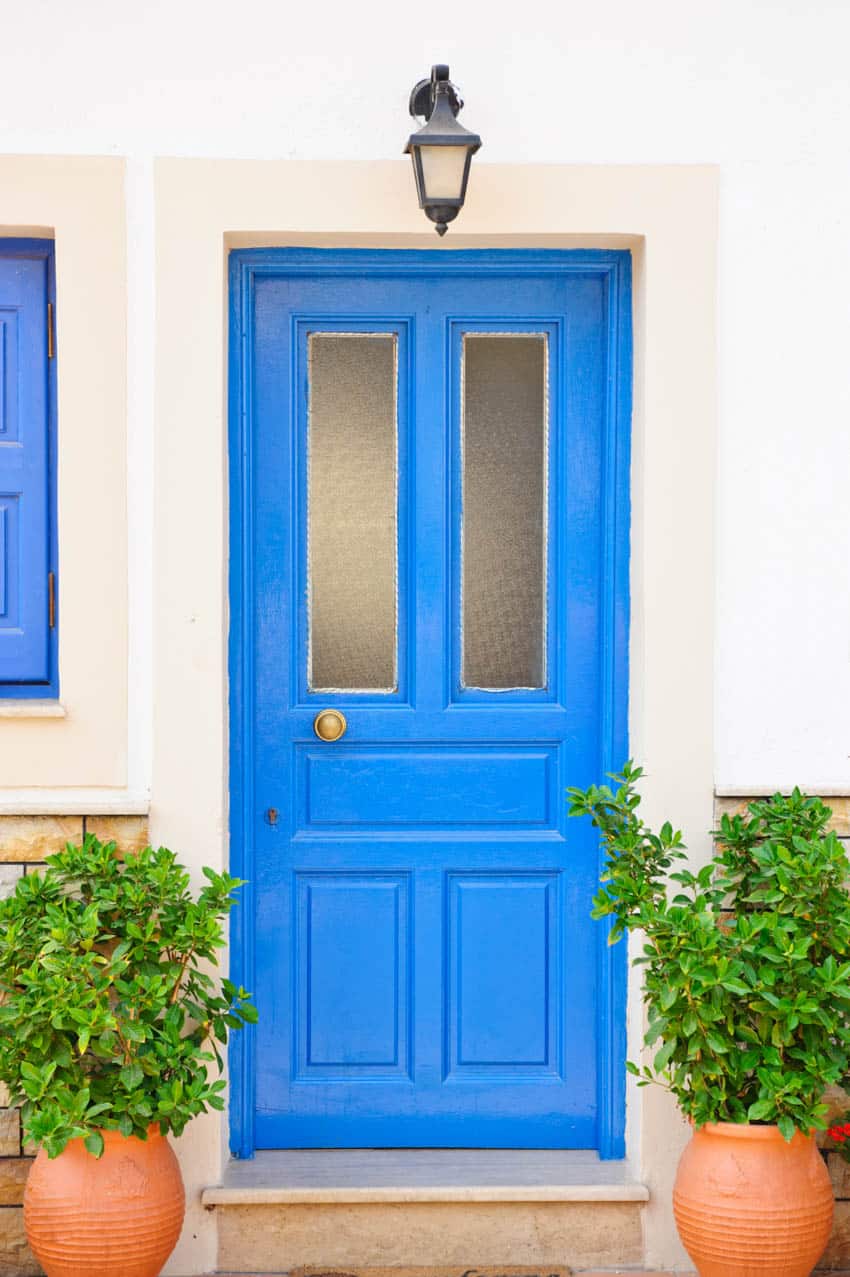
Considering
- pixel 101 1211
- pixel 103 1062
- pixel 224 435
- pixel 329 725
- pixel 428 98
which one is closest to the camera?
pixel 101 1211

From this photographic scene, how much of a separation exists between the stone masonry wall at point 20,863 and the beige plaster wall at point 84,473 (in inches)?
4.1

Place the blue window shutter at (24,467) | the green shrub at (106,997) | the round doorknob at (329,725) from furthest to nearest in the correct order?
the round doorknob at (329,725)
the blue window shutter at (24,467)
the green shrub at (106,997)

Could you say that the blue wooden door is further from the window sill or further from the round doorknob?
the window sill

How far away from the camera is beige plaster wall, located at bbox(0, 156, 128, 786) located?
3.67 m

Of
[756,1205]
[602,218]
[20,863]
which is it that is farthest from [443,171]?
[756,1205]

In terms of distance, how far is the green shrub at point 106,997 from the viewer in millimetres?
3227

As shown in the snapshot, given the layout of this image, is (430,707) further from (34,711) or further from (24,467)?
(24,467)

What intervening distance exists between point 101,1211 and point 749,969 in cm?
163

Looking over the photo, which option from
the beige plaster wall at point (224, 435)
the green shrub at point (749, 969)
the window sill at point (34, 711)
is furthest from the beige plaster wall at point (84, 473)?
the green shrub at point (749, 969)

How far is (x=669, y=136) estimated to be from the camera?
373 centimetres

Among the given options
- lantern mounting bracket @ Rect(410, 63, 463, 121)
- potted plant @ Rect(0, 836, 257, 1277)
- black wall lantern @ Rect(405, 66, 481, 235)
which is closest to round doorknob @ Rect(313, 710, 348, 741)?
potted plant @ Rect(0, 836, 257, 1277)

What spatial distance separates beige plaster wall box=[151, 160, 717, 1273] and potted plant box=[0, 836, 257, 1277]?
36 cm

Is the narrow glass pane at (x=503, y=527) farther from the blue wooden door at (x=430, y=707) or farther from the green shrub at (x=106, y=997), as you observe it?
the green shrub at (x=106, y=997)

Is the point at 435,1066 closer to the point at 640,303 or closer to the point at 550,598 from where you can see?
the point at 550,598
